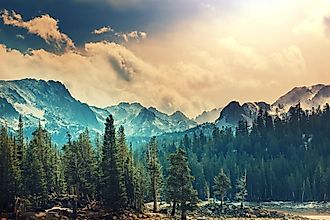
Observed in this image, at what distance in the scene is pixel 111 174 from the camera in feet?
A: 327

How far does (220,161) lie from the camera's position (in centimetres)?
19250

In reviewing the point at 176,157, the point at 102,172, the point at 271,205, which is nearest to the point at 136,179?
the point at 102,172

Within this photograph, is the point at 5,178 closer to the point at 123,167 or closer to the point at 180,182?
the point at 123,167

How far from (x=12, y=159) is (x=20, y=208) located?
31.8ft

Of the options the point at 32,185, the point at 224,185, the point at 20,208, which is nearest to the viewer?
the point at 20,208

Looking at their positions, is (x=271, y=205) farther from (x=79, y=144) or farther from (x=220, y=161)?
(x=79, y=144)

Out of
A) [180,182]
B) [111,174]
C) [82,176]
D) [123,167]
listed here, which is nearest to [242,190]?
[123,167]

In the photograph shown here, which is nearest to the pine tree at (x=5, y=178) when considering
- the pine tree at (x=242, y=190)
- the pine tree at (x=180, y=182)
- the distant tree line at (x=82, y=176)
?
the distant tree line at (x=82, y=176)

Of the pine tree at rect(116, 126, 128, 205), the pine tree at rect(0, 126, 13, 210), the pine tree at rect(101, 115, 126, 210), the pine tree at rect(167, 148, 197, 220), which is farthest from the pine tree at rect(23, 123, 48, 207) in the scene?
the pine tree at rect(167, 148, 197, 220)

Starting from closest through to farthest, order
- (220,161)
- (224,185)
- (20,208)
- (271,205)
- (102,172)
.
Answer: (20,208) < (102,172) < (224,185) < (271,205) < (220,161)

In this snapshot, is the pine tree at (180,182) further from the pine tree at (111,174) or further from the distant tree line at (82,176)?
the pine tree at (111,174)

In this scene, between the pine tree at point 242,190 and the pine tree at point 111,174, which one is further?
the pine tree at point 242,190

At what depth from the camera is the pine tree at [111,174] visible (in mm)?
98625

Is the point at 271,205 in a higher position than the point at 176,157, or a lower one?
lower
